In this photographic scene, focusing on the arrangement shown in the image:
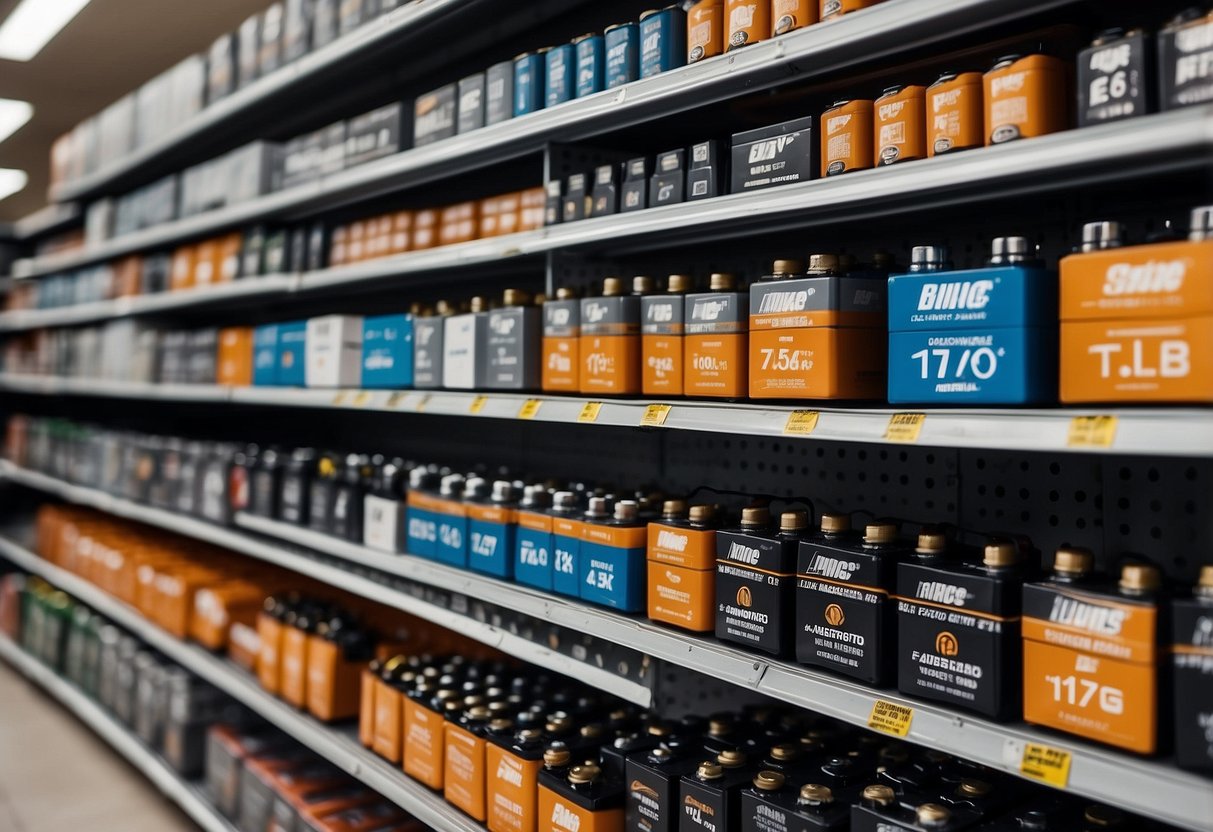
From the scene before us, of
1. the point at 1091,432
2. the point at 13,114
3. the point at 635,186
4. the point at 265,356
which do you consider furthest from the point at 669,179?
the point at 13,114

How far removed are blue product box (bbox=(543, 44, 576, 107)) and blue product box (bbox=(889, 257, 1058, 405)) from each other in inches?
38.2

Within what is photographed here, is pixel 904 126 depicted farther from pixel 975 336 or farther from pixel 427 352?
pixel 427 352

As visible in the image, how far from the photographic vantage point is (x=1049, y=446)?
3.81 ft

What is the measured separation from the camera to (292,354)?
3008mm

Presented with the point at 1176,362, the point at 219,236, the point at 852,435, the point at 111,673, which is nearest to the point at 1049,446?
the point at 1176,362

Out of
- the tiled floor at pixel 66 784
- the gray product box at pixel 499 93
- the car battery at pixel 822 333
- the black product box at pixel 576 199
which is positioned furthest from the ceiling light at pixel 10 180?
the car battery at pixel 822 333

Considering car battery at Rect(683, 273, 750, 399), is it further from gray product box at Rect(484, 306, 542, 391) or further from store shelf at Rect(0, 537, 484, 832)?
store shelf at Rect(0, 537, 484, 832)

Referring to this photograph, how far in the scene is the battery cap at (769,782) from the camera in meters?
1.49

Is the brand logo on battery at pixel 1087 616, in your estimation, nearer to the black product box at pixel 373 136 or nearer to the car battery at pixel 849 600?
the car battery at pixel 849 600

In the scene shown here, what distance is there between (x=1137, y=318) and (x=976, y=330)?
0.20 m

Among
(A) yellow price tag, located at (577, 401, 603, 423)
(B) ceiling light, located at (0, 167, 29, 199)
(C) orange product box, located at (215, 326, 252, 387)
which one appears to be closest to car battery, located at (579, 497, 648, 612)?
(A) yellow price tag, located at (577, 401, 603, 423)

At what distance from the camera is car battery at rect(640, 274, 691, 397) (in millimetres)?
1759

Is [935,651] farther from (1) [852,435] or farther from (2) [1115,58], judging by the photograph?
(2) [1115,58]

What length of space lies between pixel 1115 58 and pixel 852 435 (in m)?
0.60
